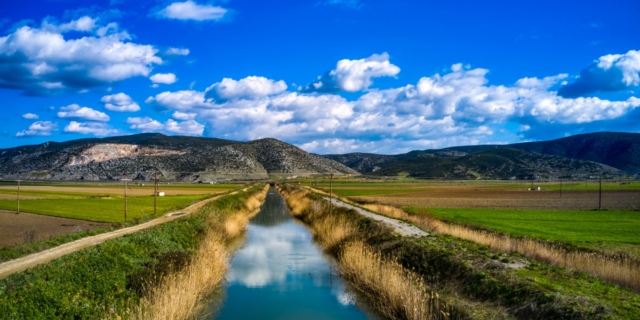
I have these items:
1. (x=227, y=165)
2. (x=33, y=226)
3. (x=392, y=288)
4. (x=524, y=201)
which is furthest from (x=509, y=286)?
(x=227, y=165)

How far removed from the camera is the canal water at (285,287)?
14.4 meters

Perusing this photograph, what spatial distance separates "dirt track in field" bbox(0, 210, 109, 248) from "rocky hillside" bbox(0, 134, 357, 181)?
391ft

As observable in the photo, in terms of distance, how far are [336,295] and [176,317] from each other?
619cm

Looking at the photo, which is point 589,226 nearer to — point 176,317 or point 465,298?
point 465,298

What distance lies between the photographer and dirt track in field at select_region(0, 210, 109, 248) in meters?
24.8

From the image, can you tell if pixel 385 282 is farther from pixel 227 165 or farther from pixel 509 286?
pixel 227 165

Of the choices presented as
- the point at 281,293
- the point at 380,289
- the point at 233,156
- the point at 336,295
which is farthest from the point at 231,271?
the point at 233,156

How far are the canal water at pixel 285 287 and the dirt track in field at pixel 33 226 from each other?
434 inches

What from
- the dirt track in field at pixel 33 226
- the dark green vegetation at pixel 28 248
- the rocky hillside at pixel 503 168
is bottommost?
the dirt track in field at pixel 33 226

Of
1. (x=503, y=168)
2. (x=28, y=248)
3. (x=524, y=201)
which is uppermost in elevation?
(x=503, y=168)

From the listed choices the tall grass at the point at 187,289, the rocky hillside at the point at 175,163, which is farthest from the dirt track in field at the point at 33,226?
Result: the rocky hillside at the point at 175,163

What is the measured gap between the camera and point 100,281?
37.1ft

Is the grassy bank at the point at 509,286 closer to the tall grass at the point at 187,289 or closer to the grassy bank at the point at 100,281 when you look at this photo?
the tall grass at the point at 187,289

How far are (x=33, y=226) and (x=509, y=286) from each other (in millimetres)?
30602
